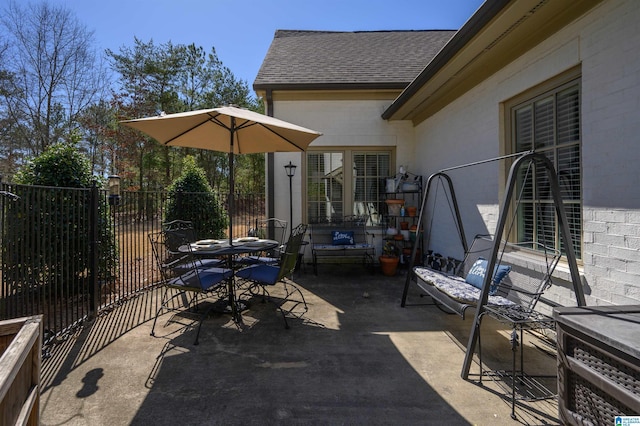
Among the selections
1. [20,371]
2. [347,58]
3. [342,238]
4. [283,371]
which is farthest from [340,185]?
[20,371]

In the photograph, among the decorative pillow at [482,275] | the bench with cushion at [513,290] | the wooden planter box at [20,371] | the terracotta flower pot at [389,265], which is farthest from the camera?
the terracotta flower pot at [389,265]

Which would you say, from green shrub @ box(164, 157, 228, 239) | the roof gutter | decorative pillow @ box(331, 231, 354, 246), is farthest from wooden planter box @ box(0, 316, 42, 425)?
decorative pillow @ box(331, 231, 354, 246)

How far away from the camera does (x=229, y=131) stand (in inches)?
156

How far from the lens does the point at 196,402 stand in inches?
80.0

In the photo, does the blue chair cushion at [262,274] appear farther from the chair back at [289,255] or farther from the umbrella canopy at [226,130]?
the umbrella canopy at [226,130]

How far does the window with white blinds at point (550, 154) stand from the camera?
2.84 meters

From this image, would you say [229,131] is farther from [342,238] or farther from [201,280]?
[342,238]

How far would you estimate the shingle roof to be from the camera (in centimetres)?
597

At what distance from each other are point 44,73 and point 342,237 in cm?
1518

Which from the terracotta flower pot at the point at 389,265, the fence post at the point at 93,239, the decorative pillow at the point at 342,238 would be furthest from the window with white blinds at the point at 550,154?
the fence post at the point at 93,239

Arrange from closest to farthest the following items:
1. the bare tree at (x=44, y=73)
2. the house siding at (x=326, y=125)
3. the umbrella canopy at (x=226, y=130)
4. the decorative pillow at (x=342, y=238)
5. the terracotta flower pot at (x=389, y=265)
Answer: the umbrella canopy at (x=226, y=130), the terracotta flower pot at (x=389, y=265), the decorative pillow at (x=342, y=238), the house siding at (x=326, y=125), the bare tree at (x=44, y=73)

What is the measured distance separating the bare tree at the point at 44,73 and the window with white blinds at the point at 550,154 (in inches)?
626


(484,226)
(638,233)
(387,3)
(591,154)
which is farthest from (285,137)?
(387,3)

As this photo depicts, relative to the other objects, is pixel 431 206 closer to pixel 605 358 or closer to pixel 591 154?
pixel 591 154
